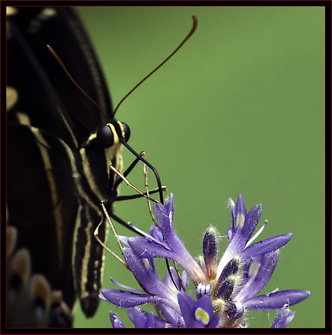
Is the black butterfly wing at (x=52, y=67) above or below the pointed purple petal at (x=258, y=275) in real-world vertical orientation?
above

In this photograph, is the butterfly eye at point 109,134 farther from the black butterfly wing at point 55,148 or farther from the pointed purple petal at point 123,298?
the pointed purple petal at point 123,298

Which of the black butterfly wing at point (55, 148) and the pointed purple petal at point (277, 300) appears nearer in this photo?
the pointed purple petal at point (277, 300)

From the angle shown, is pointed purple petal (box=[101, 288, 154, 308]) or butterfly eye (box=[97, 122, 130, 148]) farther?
butterfly eye (box=[97, 122, 130, 148])

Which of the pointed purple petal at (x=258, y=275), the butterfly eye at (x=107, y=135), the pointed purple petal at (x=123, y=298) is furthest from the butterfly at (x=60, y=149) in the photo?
the pointed purple petal at (x=258, y=275)

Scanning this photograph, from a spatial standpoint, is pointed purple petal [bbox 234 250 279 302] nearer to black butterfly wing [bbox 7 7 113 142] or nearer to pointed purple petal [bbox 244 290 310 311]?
pointed purple petal [bbox 244 290 310 311]

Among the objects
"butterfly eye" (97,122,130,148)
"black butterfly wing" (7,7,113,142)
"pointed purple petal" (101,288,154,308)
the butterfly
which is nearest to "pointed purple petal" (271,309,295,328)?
"pointed purple petal" (101,288,154,308)

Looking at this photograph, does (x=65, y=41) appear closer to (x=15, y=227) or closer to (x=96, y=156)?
(x=96, y=156)
